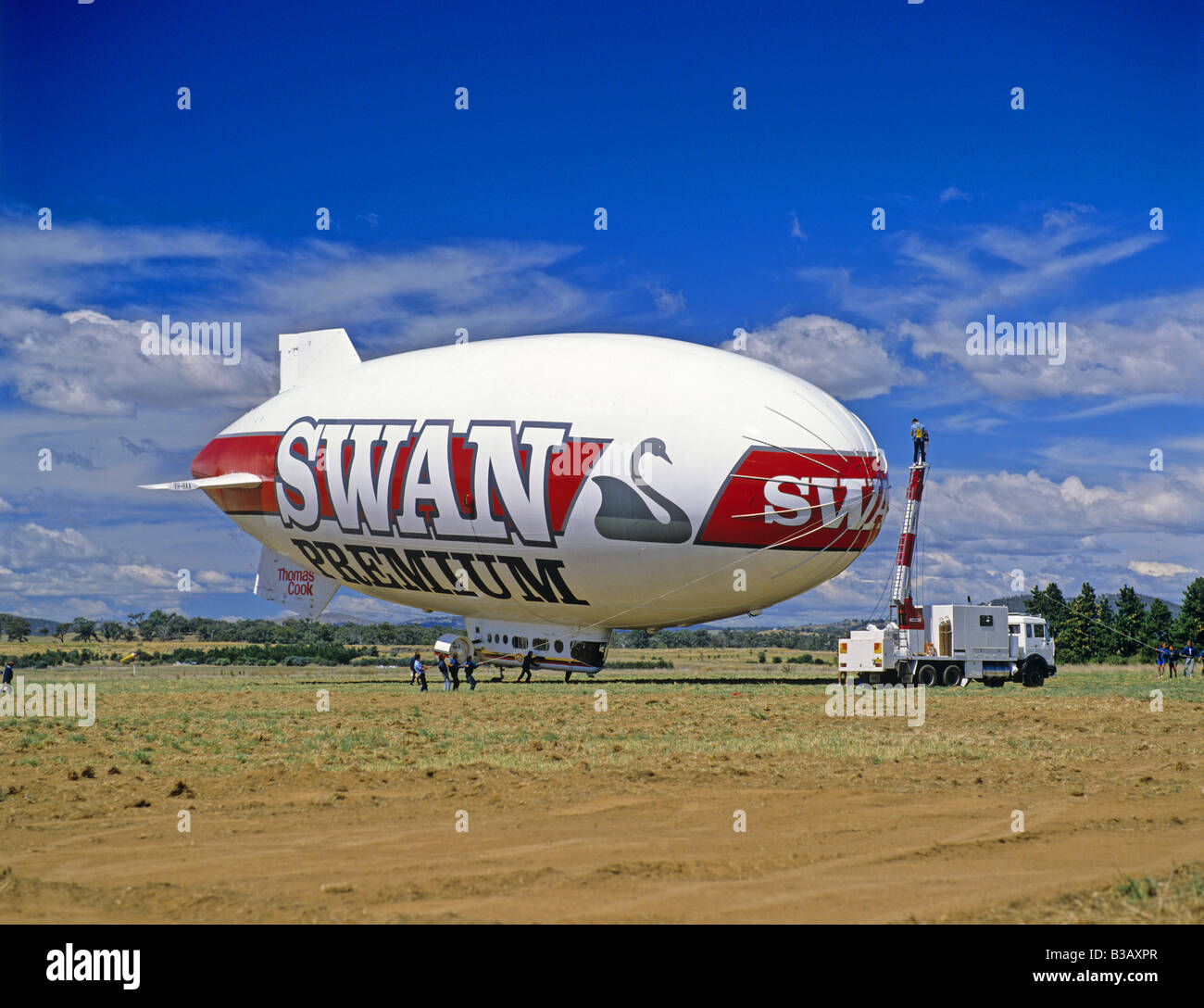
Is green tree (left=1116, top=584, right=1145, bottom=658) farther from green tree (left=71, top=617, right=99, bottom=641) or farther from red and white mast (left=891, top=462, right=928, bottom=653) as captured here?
green tree (left=71, top=617, right=99, bottom=641)

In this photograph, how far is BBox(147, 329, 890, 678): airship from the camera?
131ft

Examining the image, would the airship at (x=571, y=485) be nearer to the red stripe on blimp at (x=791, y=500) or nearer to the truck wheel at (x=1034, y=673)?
the red stripe on blimp at (x=791, y=500)

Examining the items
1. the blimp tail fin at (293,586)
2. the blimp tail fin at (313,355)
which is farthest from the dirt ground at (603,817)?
the blimp tail fin at (313,355)

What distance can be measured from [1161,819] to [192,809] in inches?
539

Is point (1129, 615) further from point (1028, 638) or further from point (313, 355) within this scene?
point (313, 355)

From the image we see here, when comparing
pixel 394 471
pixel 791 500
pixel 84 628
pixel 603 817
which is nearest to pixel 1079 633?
pixel 791 500

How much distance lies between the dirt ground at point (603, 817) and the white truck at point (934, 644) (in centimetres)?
1064

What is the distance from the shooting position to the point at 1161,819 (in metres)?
15.0

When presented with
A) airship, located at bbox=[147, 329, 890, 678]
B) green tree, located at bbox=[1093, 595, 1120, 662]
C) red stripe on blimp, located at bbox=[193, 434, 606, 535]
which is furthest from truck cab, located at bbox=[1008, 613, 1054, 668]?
green tree, located at bbox=[1093, 595, 1120, 662]

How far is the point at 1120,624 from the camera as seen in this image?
9375 centimetres

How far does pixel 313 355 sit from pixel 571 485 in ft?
64.4

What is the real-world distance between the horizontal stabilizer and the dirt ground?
61.7 ft

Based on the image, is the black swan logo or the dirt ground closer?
the dirt ground
